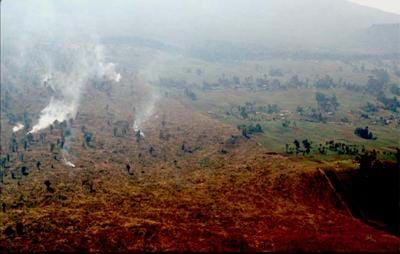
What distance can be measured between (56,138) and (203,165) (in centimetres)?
5124

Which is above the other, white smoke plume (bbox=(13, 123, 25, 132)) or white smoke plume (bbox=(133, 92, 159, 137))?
white smoke plume (bbox=(133, 92, 159, 137))

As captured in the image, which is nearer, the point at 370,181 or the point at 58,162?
the point at 370,181

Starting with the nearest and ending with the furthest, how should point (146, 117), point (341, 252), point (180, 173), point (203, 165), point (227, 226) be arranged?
1. point (341, 252)
2. point (227, 226)
3. point (180, 173)
4. point (203, 165)
5. point (146, 117)

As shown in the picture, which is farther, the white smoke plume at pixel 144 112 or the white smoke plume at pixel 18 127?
the white smoke plume at pixel 144 112

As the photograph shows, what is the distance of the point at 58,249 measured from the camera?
50.6 m

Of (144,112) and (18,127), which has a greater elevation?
(144,112)

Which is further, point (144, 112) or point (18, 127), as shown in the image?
point (144, 112)

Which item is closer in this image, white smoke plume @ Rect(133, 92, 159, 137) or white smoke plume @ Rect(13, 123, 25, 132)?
white smoke plume @ Rect(13, 123, 25, 132)

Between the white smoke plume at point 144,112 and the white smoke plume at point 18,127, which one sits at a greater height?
the white smoke plume at point 144,112

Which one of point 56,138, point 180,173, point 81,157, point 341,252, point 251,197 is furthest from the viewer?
point 56,138

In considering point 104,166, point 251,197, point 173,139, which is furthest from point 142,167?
point 251,197

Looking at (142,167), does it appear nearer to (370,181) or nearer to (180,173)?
(180,173)

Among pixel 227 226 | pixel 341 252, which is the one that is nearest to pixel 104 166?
pixel 227 226

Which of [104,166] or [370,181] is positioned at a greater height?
[370,181]
